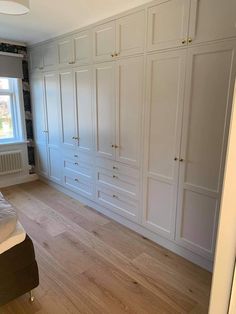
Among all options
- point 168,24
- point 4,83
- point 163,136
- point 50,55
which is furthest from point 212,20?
point 4,83

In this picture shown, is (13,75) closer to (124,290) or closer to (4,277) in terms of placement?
(4,277)

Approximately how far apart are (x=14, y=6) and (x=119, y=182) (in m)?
1.86

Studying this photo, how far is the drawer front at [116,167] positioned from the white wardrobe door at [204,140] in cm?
57

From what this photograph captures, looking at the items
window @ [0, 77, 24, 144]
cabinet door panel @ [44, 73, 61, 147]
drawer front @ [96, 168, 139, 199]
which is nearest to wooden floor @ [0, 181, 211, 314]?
drawer front @ [96, 168, 139, 199]

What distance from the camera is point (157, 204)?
2332mm

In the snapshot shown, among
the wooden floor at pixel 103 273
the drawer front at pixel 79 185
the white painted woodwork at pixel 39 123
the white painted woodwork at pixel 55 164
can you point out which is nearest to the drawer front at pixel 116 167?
the drawer front at pixel 79 185

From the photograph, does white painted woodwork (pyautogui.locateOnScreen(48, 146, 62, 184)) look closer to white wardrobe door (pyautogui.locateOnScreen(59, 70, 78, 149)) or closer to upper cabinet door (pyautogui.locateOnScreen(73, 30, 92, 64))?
white wardrobe door (pyautogui.locateOnScreen(59, 70, 78, 149))

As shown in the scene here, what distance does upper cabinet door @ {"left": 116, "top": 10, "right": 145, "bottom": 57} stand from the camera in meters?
2.13

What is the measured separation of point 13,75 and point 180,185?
10.2 ft

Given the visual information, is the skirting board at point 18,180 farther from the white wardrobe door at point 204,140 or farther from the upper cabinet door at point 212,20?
the upper cabinet door at point 212,20

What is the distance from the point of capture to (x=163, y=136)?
2.14 metres

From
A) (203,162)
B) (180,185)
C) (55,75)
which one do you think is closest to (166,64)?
(203,162)

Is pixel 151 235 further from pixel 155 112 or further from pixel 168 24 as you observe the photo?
pixel 168 24

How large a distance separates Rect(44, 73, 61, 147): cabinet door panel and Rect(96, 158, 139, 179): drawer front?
1.02 meters
